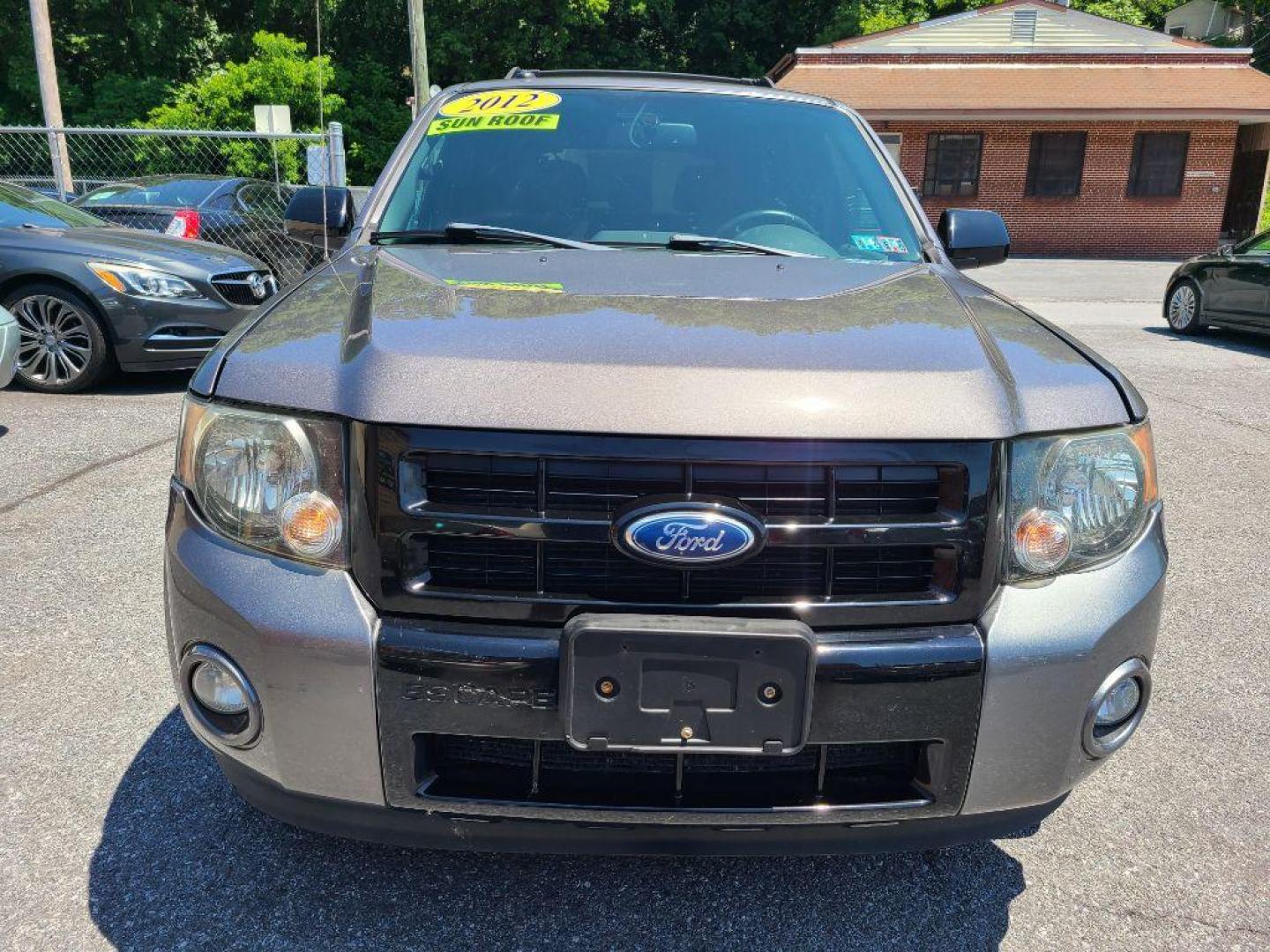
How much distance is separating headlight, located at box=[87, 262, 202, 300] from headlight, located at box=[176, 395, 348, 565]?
5.94m

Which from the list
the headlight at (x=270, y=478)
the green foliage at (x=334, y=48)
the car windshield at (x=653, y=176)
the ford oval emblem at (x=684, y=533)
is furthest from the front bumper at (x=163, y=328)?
the green foliage at (x=334, y=48)

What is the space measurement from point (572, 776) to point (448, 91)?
252 centimetres

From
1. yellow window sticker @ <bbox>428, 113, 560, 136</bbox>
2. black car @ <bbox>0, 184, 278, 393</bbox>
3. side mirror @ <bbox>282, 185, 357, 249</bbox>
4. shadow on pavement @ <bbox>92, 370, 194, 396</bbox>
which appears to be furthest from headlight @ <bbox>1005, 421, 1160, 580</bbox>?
shadow on pavement @ <bbox>92, 370, 194, 396</bbox>

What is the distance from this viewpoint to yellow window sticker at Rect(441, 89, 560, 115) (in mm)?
3264

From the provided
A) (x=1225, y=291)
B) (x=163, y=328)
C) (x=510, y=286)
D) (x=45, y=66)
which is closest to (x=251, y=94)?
(x=45, y=66)

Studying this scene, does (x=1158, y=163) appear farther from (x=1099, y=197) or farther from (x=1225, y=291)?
(x=1225, y=291)

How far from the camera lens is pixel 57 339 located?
7.19 meters

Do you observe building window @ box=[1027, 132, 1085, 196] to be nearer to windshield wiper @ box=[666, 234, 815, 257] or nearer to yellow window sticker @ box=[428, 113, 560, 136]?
yellow window sticker @ box=[428, 113, 560, 136]

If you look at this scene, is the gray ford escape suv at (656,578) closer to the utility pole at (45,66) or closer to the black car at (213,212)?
the black car at (213,212)

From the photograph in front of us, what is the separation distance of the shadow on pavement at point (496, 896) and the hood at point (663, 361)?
3.37 ft

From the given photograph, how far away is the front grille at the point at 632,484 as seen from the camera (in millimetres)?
1714

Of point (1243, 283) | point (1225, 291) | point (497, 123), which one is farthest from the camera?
point (1225, 291)

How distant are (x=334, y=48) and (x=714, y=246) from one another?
32.5 meters

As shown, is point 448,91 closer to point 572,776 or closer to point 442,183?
point 442,183
